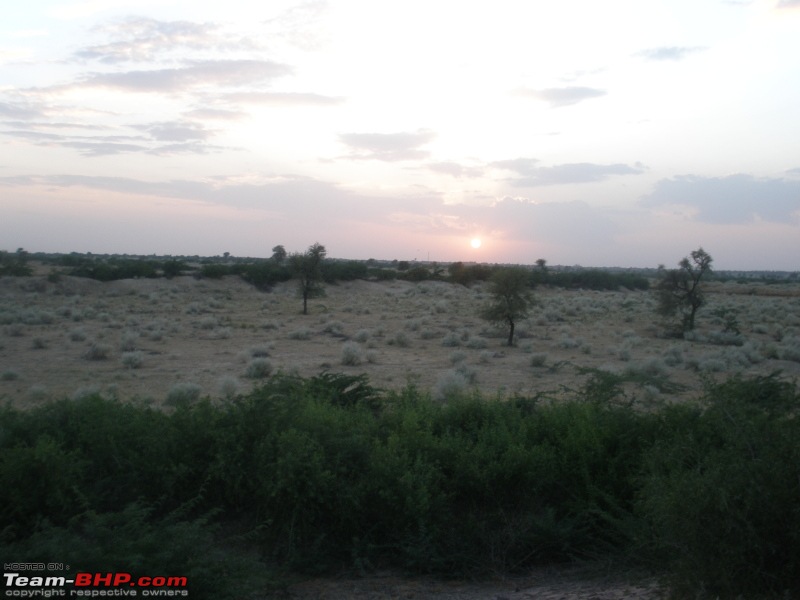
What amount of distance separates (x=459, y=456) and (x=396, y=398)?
2760 mm

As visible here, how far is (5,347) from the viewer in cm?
2600

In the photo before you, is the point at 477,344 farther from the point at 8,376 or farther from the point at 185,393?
the point at 8,376

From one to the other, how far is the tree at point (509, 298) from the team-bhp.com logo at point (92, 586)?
2544 centimetres

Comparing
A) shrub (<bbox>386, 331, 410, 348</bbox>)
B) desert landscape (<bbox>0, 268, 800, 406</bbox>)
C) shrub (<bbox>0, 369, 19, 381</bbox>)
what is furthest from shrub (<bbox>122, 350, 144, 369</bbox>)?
shrub (<bbox>386, 331, 410, 348</bbox>)

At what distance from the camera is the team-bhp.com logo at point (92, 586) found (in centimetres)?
521

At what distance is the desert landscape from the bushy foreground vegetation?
158 centimetres

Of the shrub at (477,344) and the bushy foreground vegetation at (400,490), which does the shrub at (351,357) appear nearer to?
the shrub at (477,344)

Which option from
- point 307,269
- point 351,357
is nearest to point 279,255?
point 307,269

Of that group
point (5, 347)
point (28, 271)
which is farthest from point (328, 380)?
point (28, 271)

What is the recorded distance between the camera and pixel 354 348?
930 inches

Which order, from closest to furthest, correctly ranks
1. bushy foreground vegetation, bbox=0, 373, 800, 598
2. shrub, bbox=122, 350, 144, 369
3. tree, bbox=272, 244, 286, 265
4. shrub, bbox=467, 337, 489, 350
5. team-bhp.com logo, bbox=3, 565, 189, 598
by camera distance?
team-bhp.com logo, bbox=3, 565, 189, 598, bushy foreground vegetation, bbox=0, 373, 800, 598, shrub, bbox=122, 350, 144, 369, shrub, bbox=467, 337, 489, 350, tree, bbox=272, 244, 286, 265

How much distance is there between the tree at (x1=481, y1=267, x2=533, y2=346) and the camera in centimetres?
3052

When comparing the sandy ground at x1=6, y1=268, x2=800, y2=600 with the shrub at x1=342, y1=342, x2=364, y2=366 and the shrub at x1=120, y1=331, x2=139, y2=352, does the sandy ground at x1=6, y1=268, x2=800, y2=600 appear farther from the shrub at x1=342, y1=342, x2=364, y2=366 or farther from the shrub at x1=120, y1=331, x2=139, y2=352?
the shrub at x1=342, y1=342, x2=364, y2=366

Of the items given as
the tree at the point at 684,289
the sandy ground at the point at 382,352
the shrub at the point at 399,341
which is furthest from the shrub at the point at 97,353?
the tree at the point at 684,289
